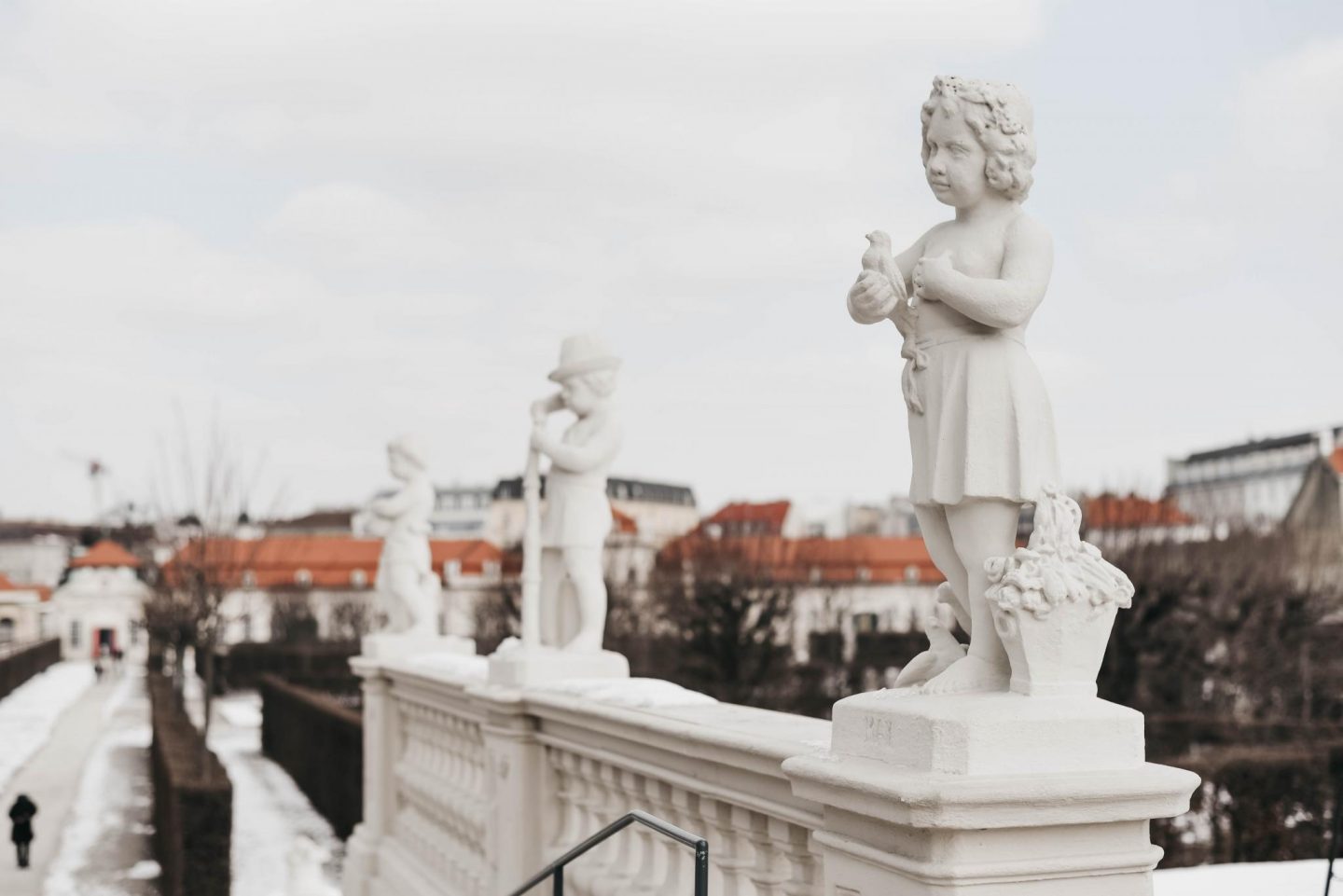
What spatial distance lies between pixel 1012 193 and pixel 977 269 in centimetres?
21

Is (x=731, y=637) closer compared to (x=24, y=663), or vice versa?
(x=731, y=637)

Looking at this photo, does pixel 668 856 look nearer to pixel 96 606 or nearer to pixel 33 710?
pixel 33 710

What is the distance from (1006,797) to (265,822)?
53.7 feet

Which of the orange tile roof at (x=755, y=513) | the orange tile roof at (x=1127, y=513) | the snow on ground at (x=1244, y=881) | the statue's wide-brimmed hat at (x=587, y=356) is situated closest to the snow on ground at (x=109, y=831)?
the statue's wide-brimmed hat at (x=587, y=356)

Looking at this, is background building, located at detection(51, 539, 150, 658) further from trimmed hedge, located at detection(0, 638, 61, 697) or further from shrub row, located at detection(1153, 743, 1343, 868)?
shrub row, located at detection(1153, 743, 1343, 868)

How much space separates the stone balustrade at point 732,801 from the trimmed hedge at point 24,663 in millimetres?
36471

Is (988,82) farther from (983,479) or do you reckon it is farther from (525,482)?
(525,482)

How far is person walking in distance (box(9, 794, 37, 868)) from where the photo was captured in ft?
48.0

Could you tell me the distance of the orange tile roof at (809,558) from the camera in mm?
41188

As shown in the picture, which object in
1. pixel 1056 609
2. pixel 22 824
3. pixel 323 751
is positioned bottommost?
pixel 22 824

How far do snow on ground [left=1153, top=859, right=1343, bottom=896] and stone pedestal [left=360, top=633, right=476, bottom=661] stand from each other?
553 cm

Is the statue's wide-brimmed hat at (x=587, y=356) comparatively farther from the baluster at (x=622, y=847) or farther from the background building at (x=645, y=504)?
the background building at (x=645, y=504)

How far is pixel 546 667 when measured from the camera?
6820 millimetres

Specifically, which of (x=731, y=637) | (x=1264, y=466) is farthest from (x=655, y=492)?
(x=731, y=637)
